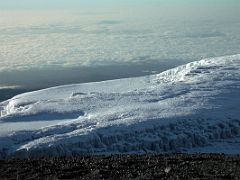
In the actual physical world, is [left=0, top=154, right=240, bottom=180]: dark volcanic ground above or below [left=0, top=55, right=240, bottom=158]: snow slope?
above

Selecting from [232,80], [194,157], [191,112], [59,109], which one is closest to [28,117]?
[59,109]

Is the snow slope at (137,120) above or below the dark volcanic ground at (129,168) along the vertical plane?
below

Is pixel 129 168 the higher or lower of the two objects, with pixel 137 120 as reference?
higher

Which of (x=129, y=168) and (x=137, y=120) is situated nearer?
(x=129, y=168)

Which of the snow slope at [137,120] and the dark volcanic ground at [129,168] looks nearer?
the dark volcanic ground at [129,168]

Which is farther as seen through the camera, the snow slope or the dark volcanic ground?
the snow slope
